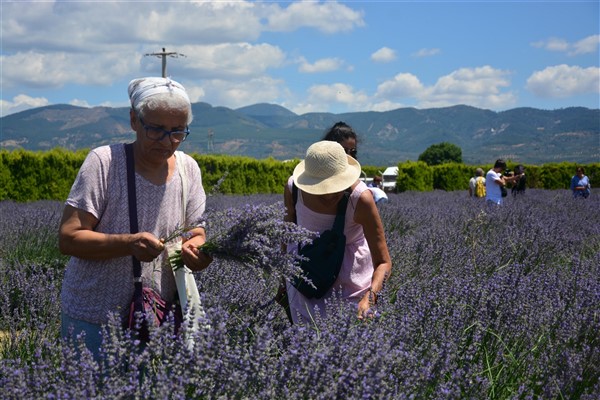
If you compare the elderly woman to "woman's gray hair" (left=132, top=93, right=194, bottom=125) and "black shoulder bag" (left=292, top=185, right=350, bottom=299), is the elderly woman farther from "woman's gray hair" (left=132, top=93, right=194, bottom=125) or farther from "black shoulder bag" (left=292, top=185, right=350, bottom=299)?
"black shoulder bag" (left=292, top=185, right=350, bottom=299)

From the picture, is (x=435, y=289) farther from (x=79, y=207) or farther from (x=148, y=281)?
(x=79, y=207)

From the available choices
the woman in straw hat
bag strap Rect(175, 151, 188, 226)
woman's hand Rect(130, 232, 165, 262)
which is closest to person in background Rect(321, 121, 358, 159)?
the woman in straw hat

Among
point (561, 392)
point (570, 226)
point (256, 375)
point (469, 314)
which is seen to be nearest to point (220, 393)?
point (256, 375)

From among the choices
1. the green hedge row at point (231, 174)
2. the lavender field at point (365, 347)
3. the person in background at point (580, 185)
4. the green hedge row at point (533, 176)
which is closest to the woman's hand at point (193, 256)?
the lavender field at point (365, 347)

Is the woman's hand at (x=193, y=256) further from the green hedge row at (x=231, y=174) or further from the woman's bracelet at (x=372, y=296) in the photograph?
the green hedge row at (x=231, y=174)

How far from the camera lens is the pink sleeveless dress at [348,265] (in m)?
2.86

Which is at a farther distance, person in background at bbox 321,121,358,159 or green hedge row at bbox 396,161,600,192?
green hedge row at bbox 396,161,600,192

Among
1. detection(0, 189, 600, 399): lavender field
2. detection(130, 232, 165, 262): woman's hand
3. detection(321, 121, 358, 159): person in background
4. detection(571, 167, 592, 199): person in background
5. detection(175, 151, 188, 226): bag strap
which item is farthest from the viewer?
detection(571, 167, 592, 199): person in background

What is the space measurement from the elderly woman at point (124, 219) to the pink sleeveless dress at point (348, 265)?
0.76 m

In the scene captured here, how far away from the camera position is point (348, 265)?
2.88 metres

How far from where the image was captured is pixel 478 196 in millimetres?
13578

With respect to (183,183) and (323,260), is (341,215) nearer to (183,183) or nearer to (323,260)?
(323,260)

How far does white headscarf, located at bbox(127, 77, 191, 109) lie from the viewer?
2.11 metres

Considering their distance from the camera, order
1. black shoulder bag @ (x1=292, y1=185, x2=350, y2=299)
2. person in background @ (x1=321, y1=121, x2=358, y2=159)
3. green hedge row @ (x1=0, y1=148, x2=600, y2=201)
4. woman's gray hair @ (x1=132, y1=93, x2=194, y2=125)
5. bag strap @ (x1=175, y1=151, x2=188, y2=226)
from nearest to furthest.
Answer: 1. woman's gray hair @ (x1=132, y1=93, x2=194, y2=125)
2. bag strap @ (x1=175, y1=151, x2=188, y2=226)
3. black shoulder bag @ (x1=292, y1=185, x2=350, y2=299)
4. person in background @ (x1=321, y1=121, x2=358, y2=159)
5. green hedge row @ (x1=0, y1=148, x2=600, y2=201)
